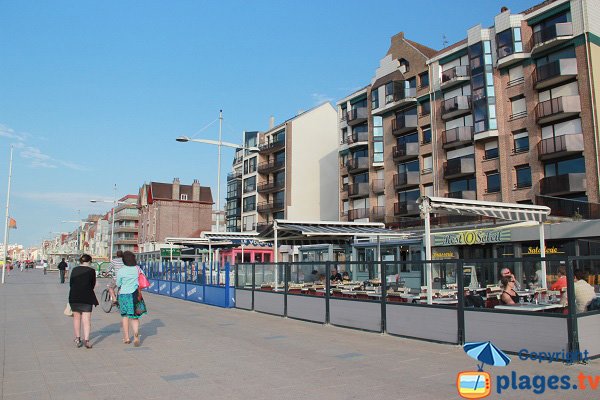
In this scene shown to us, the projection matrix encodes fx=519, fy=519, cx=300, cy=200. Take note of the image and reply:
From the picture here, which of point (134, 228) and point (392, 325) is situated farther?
point (134, 228)

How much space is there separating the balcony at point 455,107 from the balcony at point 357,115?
10.1m

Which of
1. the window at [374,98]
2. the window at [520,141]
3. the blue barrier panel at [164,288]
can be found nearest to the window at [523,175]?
the window at [520,141]

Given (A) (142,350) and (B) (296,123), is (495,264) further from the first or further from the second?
(B) (296,123)

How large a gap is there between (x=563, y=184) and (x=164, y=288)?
23071 millimetres

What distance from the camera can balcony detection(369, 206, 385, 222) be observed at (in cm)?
4434

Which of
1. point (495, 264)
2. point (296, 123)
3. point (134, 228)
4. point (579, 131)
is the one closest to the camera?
point (495, 264)

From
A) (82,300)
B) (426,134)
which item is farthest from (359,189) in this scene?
(82,300)

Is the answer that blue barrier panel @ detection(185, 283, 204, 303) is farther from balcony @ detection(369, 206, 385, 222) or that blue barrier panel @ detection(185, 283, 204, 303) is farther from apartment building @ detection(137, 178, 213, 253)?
apartment building @ detection(137, 178, 213, 253)

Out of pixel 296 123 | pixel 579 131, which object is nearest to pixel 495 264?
pixel 579 131

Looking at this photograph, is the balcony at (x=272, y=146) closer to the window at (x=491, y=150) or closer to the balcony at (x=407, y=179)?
the balcony at (x=407, y=179)

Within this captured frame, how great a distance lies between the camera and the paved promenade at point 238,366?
20.8 ft

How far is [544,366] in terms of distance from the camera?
25.5ft

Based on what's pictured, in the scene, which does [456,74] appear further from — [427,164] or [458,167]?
[427,164]

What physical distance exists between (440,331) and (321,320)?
4011 millimetres
